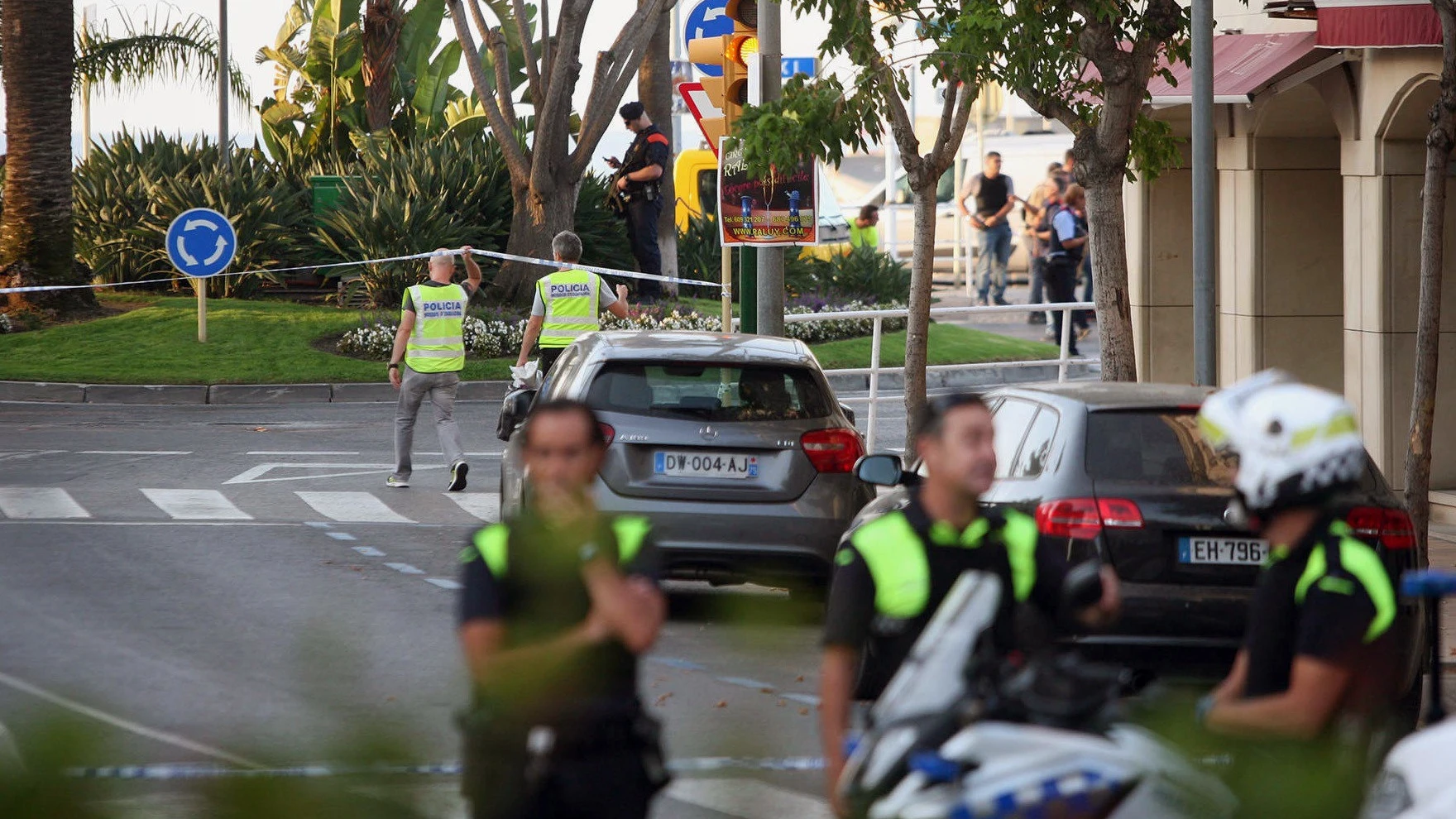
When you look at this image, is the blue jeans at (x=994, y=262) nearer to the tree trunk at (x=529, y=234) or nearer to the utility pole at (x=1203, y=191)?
the tree trunk at (x=529, y=234)

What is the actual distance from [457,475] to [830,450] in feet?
17.8

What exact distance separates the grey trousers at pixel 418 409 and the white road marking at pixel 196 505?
1.30 metres

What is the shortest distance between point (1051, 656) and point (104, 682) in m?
1.40

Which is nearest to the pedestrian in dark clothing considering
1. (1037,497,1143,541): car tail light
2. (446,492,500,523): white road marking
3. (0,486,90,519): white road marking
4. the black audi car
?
(446,492,500,523): white road marking

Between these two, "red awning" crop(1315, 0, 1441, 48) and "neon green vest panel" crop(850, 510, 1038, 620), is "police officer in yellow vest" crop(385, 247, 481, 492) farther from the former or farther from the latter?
"neon green vest panel" crop(850, 510, 1038, 620)

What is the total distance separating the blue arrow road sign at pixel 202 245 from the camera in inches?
878

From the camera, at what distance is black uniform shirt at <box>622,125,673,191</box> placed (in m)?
25.8

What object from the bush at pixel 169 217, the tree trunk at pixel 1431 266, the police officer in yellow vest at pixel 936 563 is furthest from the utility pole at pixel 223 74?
the police officer in yellow vest at pixel 936 563

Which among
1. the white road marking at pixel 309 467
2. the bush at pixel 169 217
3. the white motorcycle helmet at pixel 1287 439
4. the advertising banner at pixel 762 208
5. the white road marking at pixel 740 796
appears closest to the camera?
the white road marking at pixel 740 796

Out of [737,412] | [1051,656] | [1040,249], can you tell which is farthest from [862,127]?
[1040,249]

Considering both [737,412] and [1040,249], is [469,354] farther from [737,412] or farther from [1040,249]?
[737,412]

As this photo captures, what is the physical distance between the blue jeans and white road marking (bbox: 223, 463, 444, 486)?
53.5 ft

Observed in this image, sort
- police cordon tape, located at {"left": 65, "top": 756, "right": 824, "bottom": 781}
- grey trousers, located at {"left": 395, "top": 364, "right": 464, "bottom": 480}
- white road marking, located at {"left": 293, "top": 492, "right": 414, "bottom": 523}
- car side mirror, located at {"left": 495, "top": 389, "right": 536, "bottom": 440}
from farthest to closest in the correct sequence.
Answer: grey trousers, located at {"left": 395, "top": 364, "right": 464, "bottom": 480} → white road marking, located at {"left": 293, "top": 492, "right": 414, "bottom": 523} → car side mirror, located at {"left": 495, "top": 389, "right": 536, "bottom": 440} → police cordon tape, located at {"left": 65, "top": 756, "right": 824, "bottom": 781}

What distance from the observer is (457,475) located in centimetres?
1426
